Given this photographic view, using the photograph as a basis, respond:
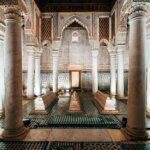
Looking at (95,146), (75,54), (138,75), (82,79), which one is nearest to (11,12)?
(138,75)

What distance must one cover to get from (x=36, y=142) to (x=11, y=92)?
1.37 meters

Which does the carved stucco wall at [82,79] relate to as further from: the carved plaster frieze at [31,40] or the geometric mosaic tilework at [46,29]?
the carved plaster frieze at [31,40]

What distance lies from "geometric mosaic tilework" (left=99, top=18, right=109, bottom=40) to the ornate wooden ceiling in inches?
26.3

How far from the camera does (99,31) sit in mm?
11297

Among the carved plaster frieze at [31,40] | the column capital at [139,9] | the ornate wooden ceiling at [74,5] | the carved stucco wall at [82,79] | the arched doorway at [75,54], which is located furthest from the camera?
the arched doorway at [75,54]

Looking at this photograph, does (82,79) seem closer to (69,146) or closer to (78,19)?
(78,19)

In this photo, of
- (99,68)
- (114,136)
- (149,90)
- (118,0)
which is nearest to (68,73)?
(99,68)

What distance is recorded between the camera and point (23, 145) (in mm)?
3879

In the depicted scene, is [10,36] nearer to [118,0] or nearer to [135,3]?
[135,3]

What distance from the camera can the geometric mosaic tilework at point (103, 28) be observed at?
1132 centimetres

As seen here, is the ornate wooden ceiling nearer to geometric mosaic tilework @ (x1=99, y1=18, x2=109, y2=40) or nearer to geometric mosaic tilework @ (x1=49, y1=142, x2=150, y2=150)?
geometric mosaic tilework @ (x1=99, y1=18, x2=109, y2=40)

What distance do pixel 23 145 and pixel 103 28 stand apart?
9.44 metres

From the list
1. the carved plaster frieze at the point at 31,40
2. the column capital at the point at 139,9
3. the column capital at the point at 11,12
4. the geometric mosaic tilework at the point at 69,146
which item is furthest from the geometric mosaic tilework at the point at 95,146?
the carved plaster frieze at the point at 31,40

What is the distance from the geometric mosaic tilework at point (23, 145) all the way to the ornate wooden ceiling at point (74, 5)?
9.26 metres
